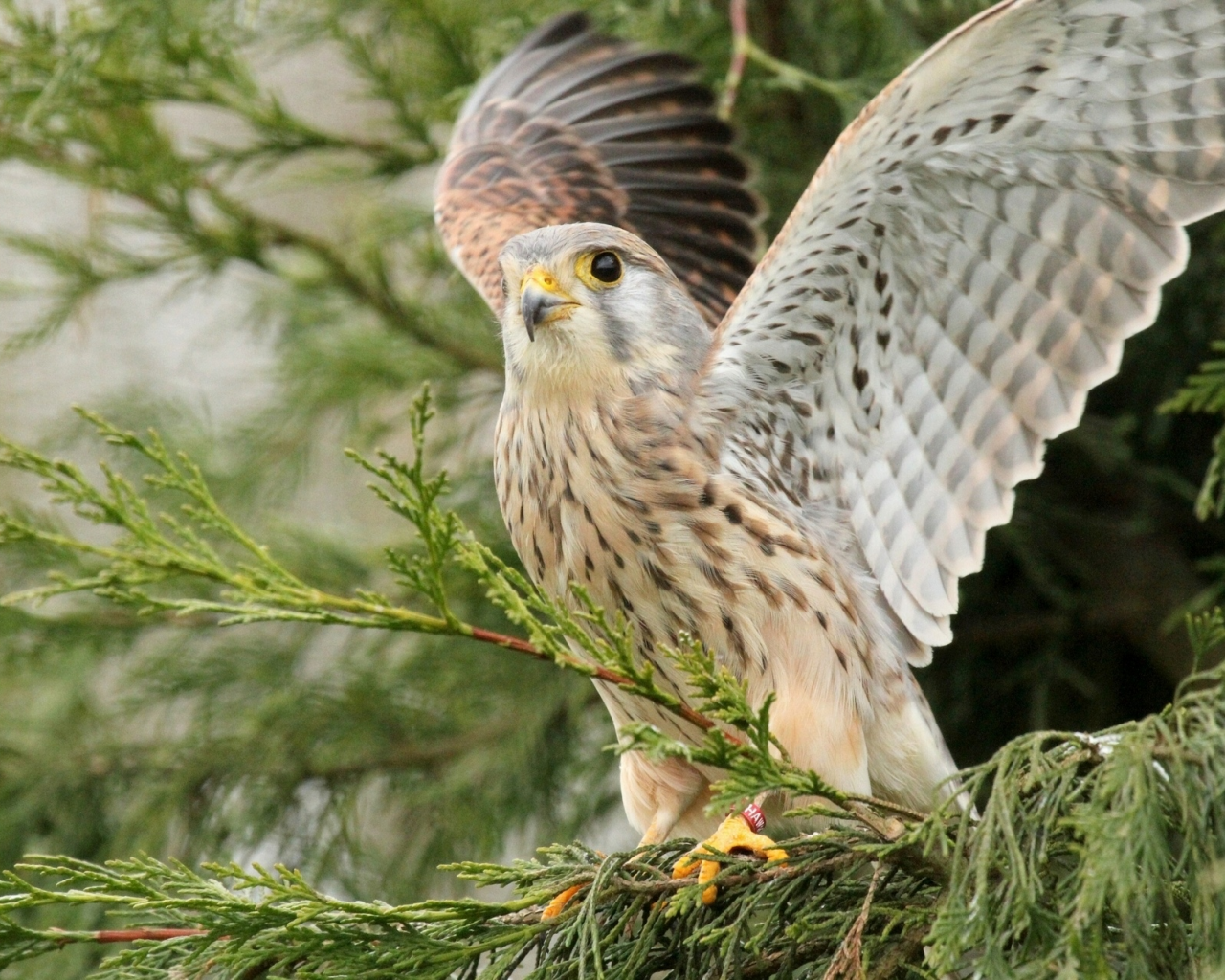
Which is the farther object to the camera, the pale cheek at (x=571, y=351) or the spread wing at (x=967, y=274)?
the pale cheek at (x=571, y=351)

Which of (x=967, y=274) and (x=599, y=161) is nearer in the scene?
(x=967, y=274)

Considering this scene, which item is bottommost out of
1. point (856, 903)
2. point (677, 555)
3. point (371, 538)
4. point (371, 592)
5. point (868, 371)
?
point (371, 538)

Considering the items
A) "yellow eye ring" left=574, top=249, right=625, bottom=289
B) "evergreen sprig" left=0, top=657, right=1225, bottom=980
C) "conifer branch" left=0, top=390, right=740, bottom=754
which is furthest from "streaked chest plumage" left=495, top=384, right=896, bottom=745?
"conifer branch" left=0, top=390, right=740, bottom=754

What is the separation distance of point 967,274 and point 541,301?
78 centimetres

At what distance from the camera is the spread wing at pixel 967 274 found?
8.18 ft

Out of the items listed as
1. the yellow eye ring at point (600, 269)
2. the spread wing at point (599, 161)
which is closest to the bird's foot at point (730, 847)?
the yellow eye ring at point (600, 269)

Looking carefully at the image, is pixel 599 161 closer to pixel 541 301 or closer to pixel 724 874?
pixel 541 301

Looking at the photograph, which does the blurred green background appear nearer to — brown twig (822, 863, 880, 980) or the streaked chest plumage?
the streaked chest plumage

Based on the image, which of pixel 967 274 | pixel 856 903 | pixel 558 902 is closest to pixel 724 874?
pixel 856 903

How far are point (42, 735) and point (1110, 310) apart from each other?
3.00m

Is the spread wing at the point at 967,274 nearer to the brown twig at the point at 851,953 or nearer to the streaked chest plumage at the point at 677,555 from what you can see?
the streaked chest plumage at the point at 677,555

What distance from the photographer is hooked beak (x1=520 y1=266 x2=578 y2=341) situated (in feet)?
8.95

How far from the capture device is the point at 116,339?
8.02 meters

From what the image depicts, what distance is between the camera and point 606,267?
2.86 m
